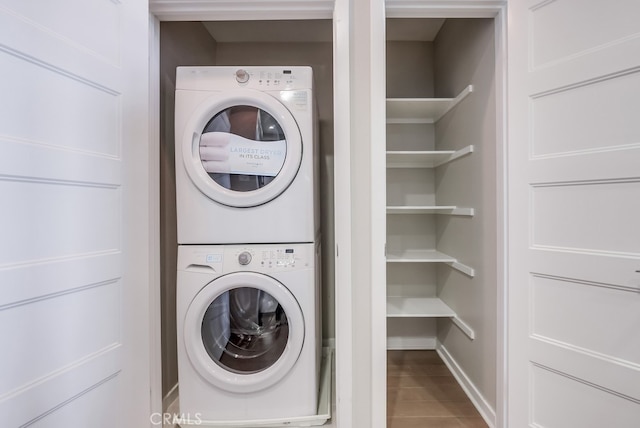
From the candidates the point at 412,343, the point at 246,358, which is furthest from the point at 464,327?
the point at 246,358

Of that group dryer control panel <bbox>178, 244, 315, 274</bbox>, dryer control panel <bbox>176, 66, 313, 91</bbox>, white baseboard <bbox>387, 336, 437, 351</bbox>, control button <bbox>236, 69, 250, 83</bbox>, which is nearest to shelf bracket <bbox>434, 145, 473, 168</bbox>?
dryer control panel <bbox>176, 66, 313, 91</bbox>

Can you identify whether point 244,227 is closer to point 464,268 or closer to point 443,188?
point 464,268

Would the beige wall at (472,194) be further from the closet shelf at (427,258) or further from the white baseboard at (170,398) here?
the white baseboard at (170,398)

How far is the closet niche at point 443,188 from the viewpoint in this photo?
1384 mm

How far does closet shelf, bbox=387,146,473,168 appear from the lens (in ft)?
5.43

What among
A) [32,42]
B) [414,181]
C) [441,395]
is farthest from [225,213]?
[441,395]

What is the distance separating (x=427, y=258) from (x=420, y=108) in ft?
3.47

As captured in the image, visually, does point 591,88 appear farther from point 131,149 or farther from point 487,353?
point 131,149

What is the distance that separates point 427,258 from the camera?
1776 mm

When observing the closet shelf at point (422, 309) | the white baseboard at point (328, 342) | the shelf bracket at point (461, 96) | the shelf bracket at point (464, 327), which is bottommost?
the white baseboard at point (328, 342)

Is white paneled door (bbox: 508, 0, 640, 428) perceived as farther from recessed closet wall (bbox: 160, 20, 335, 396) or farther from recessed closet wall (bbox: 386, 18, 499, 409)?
recessed closet wall (bbox: 160, 20, 335, 396)

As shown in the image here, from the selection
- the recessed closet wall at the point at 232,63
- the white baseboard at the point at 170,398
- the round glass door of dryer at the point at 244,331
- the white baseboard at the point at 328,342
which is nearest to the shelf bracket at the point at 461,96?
the recessed closet wall at the point at 232,63

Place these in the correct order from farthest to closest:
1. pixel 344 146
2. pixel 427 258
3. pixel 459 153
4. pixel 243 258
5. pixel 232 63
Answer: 1. pixel 232 63
2. pixel 427 258
3. pixel 459 153
4. pixel 243 258
5. pixel 344 146

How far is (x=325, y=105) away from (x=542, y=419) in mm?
2174
